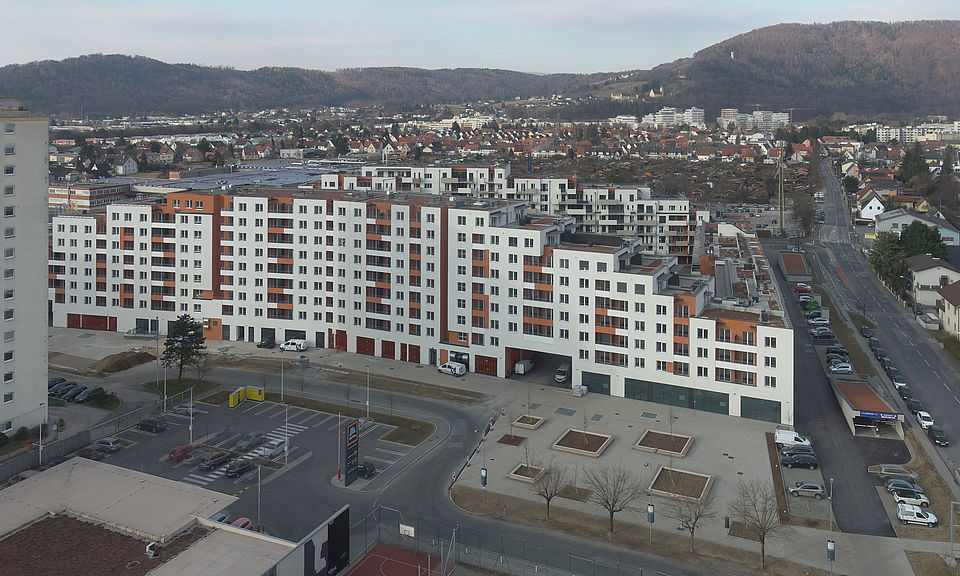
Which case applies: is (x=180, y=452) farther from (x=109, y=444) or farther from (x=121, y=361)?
A: (x=121, y=361)

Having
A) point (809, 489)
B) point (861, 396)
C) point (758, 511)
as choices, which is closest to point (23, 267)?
point (758, 511)

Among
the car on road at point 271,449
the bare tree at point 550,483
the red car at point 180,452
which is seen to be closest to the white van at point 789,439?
the bare tree at point 550,483

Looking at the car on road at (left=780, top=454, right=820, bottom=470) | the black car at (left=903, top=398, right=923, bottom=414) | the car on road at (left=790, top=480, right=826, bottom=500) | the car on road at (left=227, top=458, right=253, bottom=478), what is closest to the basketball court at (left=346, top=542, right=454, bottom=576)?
the car on road at (left=227, top=458, right=253, bottom=478)

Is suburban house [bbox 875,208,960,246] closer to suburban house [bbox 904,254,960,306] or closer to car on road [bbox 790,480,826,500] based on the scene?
suburban house [bbox 904,254,960,306]

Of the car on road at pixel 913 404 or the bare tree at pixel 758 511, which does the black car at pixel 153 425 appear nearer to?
the bare tree at pixel 758 511

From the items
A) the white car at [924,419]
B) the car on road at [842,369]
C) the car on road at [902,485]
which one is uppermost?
the car on road at [842,369]

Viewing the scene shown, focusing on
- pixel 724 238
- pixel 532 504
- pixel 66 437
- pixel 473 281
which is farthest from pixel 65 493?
pixel 724 238
